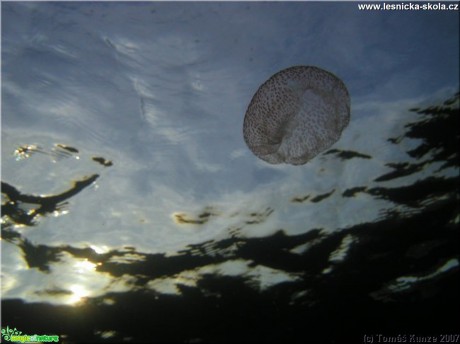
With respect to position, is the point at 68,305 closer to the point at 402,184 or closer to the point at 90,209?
the point at 90,209

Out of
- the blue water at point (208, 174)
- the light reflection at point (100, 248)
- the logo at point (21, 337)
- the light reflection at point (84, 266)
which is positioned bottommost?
the logo at point (21, 337)

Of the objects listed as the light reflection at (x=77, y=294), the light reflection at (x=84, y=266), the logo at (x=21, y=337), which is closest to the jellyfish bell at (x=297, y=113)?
the light reflection at (x=84, y=266)

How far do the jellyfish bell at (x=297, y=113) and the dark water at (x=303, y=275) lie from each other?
14.1 feet

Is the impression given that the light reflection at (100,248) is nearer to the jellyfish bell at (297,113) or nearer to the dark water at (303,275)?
the dark water at (303,275)

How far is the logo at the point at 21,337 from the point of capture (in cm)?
1338

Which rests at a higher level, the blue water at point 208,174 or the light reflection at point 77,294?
the blue water at point 208,174

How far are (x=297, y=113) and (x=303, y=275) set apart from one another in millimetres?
9702

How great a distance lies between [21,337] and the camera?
13.7m

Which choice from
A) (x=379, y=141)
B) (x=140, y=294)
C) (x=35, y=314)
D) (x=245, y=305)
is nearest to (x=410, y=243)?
Answer: (x=379, y=141)

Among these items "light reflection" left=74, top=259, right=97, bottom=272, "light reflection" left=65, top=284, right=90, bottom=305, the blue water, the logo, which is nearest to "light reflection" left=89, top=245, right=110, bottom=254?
the blue water

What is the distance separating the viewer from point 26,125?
7359 millimetres

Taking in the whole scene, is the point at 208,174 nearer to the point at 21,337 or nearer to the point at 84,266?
the point at 84,266

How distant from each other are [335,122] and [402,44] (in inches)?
145

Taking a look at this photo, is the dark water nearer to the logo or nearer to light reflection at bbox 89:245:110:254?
light reflection at bbox 89:245:110:254
